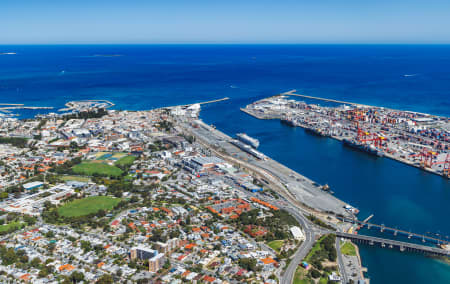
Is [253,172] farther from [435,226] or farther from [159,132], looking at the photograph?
[159,132]

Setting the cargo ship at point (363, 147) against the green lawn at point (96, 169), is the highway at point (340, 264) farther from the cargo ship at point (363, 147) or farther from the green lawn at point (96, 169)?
the cargo ship at point (363, 147)

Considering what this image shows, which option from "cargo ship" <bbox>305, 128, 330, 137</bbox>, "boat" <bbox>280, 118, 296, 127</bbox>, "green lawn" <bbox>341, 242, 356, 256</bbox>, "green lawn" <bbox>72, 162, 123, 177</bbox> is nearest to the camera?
"green lawn" <bbox>341, 242, 356, 256</bbox>

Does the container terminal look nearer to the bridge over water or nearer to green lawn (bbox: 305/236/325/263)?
the bridge over water

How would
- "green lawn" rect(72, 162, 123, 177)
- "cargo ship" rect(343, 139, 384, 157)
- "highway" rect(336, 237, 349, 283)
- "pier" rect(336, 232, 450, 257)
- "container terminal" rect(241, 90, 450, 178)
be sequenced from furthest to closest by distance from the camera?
"cargo ship" rect(343, 139, 384, 157) < "container terminal" rect(241, 90, 450, 178) < "green lawn" rect(72, 162, 123, 177) < "pier" rect(336, 232, 450, 257) < "highway" rect(336, 237, 349, 283)

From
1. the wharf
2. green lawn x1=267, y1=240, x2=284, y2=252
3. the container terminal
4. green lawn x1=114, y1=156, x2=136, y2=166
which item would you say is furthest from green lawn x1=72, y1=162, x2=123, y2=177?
the container terminal

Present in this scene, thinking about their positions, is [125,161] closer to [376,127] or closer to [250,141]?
[250,141]

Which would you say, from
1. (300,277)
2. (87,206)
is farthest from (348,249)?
(87,206)

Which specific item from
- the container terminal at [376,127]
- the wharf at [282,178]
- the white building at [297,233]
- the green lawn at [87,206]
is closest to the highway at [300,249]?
the white building at [297,233]
